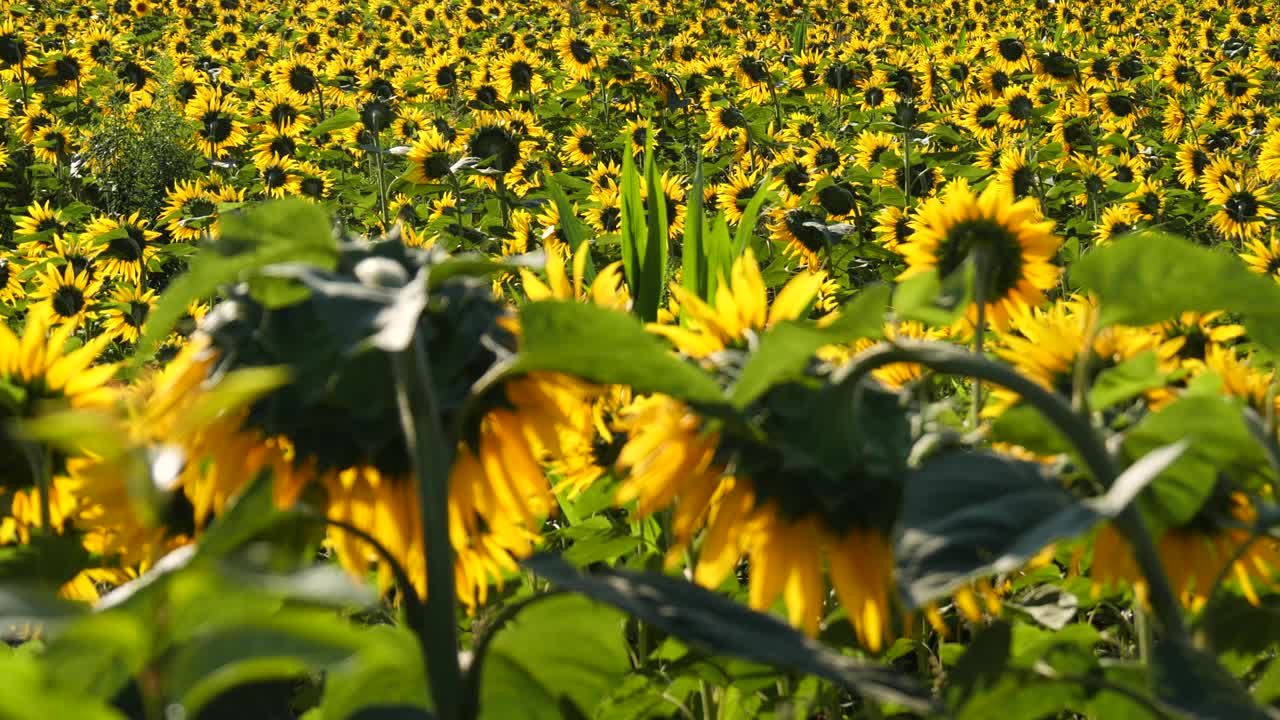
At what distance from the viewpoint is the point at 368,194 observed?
5.26m

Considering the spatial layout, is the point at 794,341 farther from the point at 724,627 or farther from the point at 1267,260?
the point at 1267,260

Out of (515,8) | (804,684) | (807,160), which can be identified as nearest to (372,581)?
(804,684)

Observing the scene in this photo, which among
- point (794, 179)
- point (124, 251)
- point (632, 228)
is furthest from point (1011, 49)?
point (632, 228)

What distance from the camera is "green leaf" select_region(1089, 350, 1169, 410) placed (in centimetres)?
59

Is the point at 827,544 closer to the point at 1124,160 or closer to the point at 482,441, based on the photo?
the point at 482,441

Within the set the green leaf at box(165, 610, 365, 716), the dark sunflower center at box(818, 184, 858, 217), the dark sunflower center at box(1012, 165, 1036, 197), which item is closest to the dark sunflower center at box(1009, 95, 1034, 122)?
the dark sunflower center at box(1012, 165, 1036, 197)

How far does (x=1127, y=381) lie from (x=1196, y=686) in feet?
0.62

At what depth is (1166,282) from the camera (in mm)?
546

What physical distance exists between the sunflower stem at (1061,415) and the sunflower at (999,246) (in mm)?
721

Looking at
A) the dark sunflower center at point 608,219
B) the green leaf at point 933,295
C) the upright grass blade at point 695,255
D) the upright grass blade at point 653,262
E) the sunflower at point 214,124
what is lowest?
the sunflower at point 214,124

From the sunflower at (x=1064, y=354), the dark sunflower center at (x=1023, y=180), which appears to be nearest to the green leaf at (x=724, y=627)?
the sunflower at (x=1064, y=354)

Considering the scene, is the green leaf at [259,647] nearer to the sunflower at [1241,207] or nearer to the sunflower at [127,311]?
the sunflower at [127,311]

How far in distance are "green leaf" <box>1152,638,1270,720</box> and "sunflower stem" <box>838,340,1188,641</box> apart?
2cm

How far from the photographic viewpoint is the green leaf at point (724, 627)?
46 centimetres
